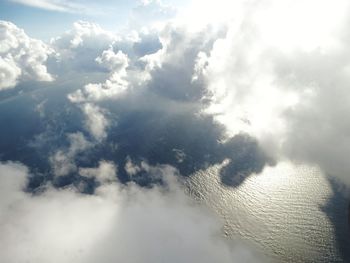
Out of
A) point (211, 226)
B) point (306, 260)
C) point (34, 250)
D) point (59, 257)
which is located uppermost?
point (34, 250)

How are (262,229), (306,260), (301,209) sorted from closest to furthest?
(306,260) < (262,229) < (301,209)

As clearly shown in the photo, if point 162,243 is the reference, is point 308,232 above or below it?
below

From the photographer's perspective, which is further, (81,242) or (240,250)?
(81,242)

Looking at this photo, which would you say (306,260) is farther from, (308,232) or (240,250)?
(240,250)

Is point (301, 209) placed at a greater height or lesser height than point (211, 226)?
lesser

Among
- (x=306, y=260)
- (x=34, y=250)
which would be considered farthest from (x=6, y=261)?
(x=306, y=260)

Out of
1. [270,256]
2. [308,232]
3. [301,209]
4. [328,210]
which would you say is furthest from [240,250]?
[328,210]

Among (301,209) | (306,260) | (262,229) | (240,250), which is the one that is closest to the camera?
(306,260)

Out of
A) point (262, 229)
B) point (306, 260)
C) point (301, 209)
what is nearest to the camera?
point (306, 260)

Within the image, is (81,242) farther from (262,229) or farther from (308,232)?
(308,232)
